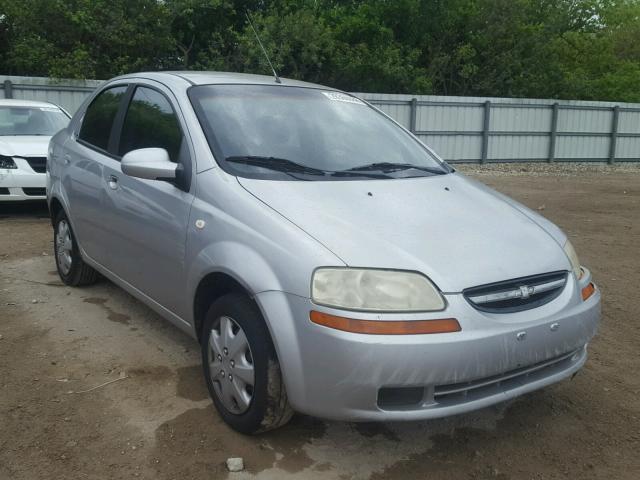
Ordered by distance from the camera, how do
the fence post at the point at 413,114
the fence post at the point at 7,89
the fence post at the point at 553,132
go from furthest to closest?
the fence post at the point at 553,132 → the fence post at the point at 413,114 → the fence post at the point at 7,89

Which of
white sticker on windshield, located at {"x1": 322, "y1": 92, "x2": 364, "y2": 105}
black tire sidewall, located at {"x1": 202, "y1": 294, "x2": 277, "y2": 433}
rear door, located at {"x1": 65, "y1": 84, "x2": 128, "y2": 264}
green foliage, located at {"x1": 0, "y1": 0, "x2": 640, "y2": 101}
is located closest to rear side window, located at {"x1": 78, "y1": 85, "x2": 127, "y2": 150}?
rear door, located at {"x1": 65, "y1": 84, "x2": 128, "y2": 264}

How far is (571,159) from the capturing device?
21.6m

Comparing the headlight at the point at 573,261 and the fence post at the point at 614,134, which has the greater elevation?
the headlight at the point at 573,261

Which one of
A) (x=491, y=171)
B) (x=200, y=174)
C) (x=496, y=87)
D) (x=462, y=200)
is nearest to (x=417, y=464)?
(x=462, y=200)

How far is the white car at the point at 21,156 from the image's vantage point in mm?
7984

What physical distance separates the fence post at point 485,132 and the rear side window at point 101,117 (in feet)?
54.7

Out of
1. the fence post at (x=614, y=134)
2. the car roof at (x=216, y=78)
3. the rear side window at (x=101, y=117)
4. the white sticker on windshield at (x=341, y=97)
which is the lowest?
the fence post at (x=614, y=134)

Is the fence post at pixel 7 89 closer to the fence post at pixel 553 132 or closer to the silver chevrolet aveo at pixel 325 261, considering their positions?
the silver chevrolet aveo at pixel 325 261

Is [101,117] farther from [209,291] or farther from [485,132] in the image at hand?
[485,132]

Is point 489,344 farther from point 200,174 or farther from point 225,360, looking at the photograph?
point 200,174

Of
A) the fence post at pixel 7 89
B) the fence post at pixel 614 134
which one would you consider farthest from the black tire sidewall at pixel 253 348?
the fence post at pixel 614 134

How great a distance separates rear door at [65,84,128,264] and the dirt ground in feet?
1.98

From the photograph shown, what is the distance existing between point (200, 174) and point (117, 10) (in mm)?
18087

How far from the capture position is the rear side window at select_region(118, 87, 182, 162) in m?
3.56
